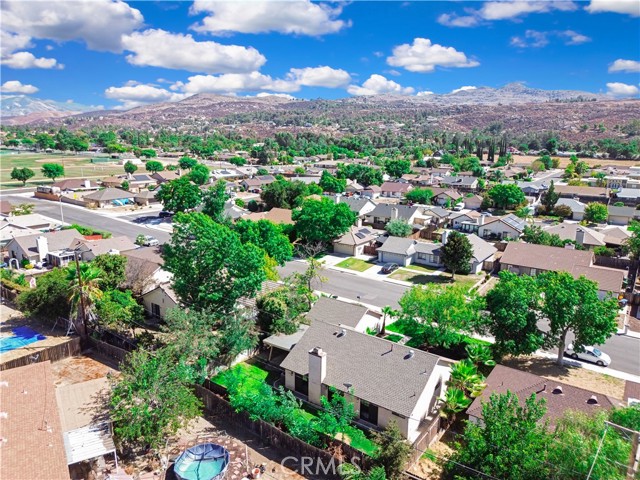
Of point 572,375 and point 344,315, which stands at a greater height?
point 344,315

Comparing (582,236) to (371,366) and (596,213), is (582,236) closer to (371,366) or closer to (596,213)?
(596,213)

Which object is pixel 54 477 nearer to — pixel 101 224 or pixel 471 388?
pixel 471 388

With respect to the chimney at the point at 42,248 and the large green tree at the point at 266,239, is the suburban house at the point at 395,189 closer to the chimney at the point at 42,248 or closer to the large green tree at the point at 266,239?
the large green tree at the point at 266,239

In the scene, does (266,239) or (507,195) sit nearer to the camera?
(266,239)

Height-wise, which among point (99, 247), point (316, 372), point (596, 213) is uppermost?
point (596, 213)

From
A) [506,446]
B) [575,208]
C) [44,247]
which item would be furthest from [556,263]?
[44,247]

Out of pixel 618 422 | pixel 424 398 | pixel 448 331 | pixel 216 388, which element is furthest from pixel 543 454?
pixel 216 388

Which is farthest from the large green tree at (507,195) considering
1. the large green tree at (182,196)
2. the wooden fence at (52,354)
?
the wooden fence at (52,354)
